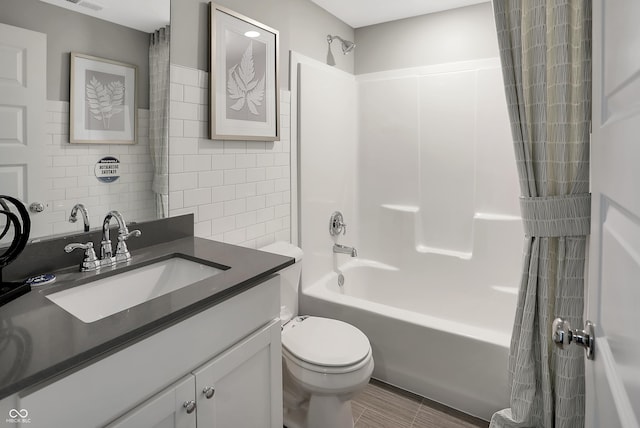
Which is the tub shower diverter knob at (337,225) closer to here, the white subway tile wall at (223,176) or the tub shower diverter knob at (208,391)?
the white subway tile wall at (223,176)

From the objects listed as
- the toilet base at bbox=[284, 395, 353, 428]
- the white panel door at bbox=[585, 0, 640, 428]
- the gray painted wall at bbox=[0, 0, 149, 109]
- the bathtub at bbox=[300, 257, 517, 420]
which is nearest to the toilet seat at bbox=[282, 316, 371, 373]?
the toilet base at bbox=[284, 395, 353, 428]

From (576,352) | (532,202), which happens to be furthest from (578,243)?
(576,352)

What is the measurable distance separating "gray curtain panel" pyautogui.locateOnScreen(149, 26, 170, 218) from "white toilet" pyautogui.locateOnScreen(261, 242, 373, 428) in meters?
0.75

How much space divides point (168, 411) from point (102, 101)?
108 centimetres

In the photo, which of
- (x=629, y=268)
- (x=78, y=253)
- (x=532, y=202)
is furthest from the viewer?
(x=532, y=202)

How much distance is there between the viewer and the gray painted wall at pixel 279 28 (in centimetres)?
163

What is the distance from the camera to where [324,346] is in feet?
5.63

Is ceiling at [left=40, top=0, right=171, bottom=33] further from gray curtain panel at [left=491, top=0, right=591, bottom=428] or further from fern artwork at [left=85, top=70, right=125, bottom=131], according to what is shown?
gray curtain panel at [left=491, top=0, right=591, bottom=428]

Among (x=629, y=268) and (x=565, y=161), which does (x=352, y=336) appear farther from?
(x=629, y=268)

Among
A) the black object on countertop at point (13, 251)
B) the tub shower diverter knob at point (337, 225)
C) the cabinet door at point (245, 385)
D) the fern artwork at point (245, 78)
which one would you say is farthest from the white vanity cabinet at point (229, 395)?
the tub shower diverter knob at point (337, 225)

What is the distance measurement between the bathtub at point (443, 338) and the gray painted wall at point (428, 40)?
1.66 metres

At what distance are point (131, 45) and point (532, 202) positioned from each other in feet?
5.48

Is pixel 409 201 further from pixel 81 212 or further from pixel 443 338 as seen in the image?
pixel 81 212

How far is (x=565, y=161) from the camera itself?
136 cm
